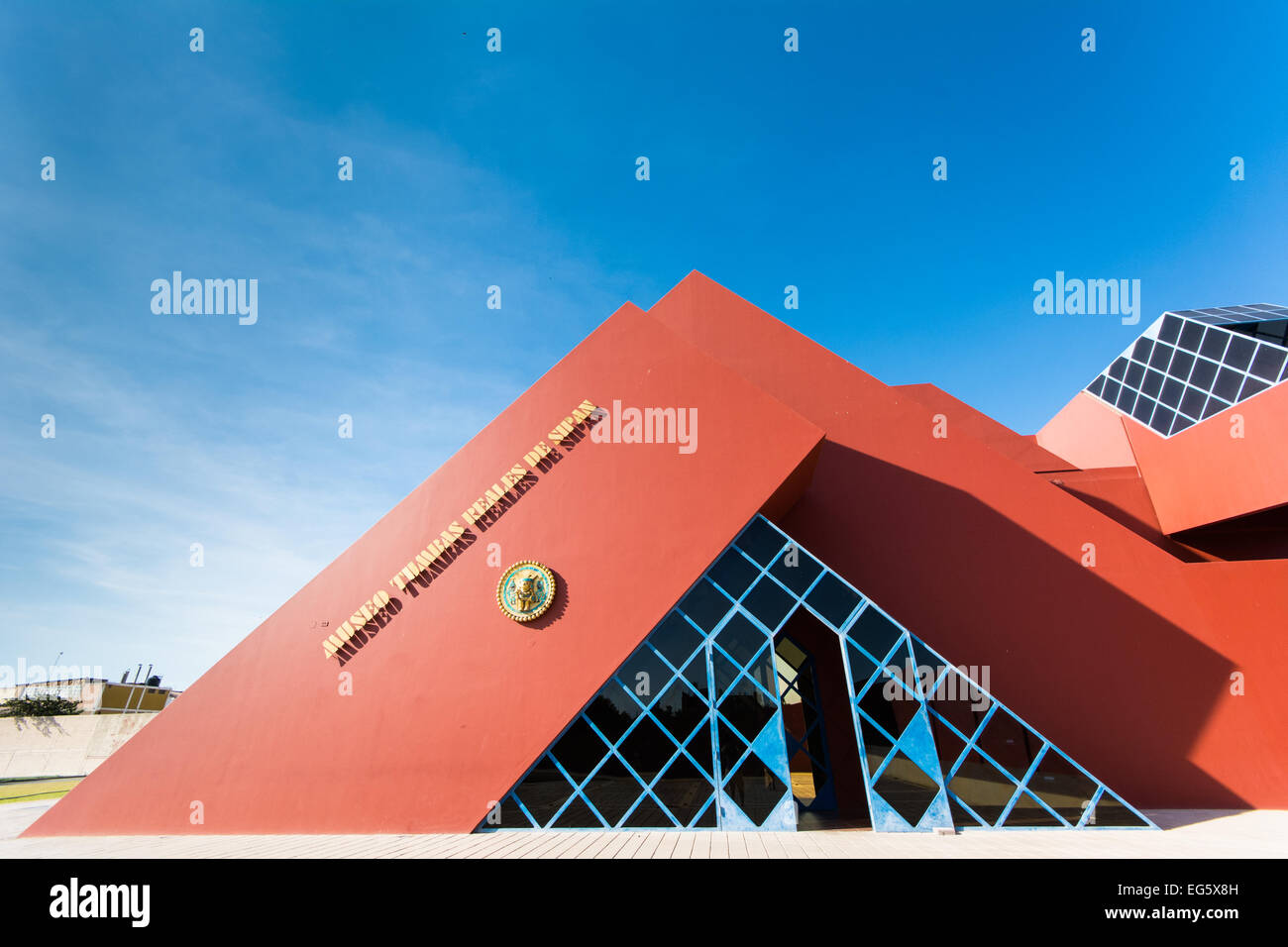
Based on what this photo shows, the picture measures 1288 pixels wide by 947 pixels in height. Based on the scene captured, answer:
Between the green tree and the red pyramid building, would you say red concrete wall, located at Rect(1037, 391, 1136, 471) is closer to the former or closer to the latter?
the red pyramid building

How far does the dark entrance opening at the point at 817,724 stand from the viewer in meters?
13.5

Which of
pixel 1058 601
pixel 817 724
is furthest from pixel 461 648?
pixel 1058 601

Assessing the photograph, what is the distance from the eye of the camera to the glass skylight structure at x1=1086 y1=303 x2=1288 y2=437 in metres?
16.4

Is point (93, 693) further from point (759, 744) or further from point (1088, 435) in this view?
point (1088, 435)

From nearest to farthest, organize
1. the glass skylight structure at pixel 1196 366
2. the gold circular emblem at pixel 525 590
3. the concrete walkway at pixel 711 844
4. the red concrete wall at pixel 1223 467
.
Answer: the concrete walkway at pixel 711 844 < the gold circular emblem at pixel 525 590 < the red concrete wall at pixel 1223 467 < the glass skylight structure at pixel 1196 366

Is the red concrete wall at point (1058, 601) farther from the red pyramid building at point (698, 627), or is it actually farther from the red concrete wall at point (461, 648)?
the red concrete wall at point (461, 648)

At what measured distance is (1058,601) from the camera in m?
13.6

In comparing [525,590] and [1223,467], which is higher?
[1223,467]

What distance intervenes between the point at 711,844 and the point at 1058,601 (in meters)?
9.20

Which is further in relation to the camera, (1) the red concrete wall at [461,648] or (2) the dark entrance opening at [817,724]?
(2) the dark entrance opening at [817,724]

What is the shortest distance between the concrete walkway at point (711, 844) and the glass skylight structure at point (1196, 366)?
1062cm

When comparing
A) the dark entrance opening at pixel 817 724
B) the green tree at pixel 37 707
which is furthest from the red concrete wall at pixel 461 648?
the green tree at pixel 37 707
